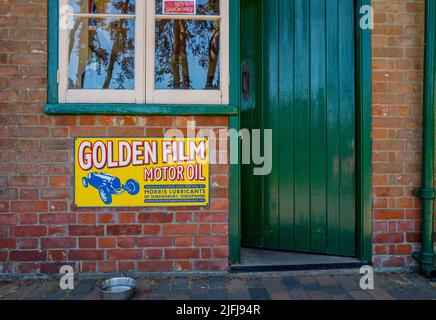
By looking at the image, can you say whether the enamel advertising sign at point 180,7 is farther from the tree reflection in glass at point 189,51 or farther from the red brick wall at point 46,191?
the red brick wall at point 46,191

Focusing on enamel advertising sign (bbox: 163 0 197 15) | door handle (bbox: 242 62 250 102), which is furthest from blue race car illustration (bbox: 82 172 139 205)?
enamel advertising sign (bbox: 163 0 197 15)

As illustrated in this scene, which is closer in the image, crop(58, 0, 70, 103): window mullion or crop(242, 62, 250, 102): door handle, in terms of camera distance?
crop(58, 0, 70, 103): window mullion

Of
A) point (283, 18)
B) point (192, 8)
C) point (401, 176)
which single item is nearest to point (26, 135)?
point (192, 8)

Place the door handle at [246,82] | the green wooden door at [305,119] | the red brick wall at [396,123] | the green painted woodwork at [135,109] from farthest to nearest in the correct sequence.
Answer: the door handle at [246,82] < the green wooden door at [305,119] < the red brick wall at [396,123] < the green painted woodwork at [135,109]

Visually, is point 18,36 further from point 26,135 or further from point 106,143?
point 106,143

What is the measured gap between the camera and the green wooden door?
354 centimetres

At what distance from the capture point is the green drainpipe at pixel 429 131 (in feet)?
10.7

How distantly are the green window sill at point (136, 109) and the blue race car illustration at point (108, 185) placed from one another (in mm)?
565

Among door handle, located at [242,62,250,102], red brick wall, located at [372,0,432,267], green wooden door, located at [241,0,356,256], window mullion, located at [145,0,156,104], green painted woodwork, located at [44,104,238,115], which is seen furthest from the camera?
door handle, located at [242,62,250,102]

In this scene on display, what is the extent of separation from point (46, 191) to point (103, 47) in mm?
1404

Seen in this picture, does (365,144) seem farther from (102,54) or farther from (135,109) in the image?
(102,54)

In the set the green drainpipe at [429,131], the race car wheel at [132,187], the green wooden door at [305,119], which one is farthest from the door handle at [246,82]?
the green drainpipe at [429,131]

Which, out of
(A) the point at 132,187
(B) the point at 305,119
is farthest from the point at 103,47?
(B) the point at 305,119

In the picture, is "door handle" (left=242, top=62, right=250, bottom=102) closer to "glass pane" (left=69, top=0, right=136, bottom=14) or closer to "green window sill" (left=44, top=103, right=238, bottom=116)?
"green window sill" (left=44, top=103, right=238, bottom=116)
